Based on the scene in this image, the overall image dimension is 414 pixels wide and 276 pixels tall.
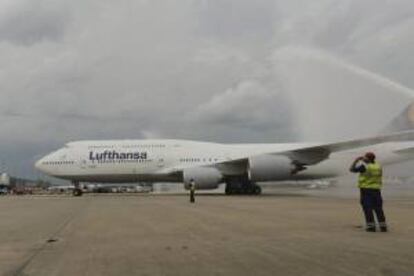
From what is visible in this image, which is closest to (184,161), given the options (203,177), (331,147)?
(203,177)

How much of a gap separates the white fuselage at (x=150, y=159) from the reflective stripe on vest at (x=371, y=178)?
29494 millimetres

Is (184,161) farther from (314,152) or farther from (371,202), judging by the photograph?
(371,202)

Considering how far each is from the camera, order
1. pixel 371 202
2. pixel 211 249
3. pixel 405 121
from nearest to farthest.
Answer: pixel 211 249 < pixel 371 202 < pixel 405 121

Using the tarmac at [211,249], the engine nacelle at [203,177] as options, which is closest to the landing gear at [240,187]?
the engine nacelle at [203,177]

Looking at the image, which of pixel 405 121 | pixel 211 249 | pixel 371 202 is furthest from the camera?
pixel 405 121

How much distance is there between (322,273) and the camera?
6941 mm

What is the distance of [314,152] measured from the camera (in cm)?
3931

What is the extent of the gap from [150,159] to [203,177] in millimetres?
4605

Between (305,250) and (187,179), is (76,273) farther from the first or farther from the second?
(187,179)

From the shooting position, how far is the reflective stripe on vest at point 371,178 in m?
12.4

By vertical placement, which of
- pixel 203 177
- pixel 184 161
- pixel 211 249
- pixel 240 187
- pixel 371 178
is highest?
pixel 184 161

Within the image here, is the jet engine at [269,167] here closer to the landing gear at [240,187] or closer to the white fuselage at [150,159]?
the white fuselage at [150,159]

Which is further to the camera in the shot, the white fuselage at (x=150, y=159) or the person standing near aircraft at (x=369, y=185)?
the white fuselage at (x=150, y=159)

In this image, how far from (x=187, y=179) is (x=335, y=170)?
10.7 meters
